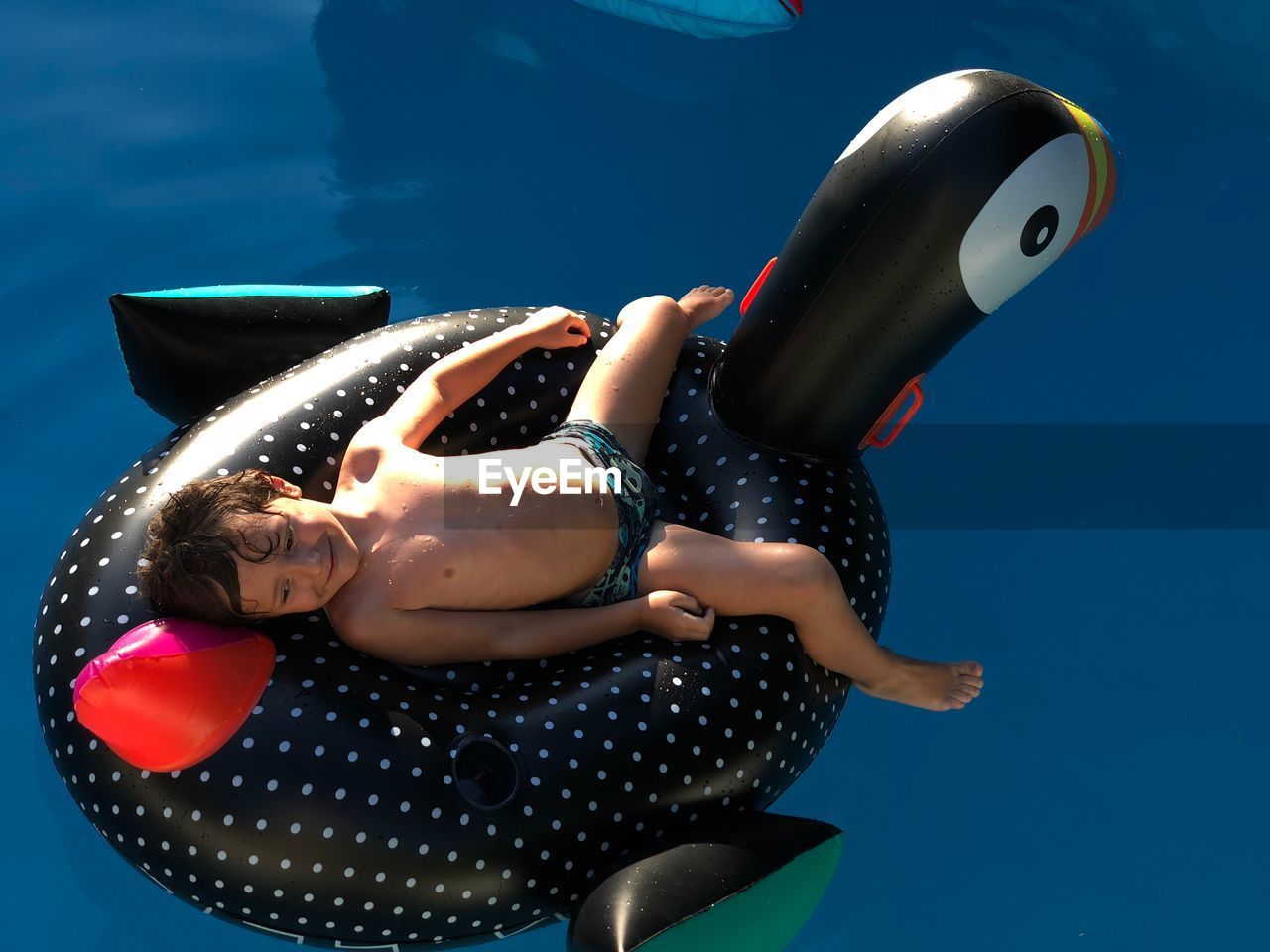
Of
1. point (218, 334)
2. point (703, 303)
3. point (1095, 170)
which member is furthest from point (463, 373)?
point (1095, 170)

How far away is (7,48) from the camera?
130 inches

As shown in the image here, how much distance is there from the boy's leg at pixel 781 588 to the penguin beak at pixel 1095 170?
0.64 meters

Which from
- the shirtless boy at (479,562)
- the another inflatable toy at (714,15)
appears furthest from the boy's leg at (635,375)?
the another inflatable toy at (714,15)

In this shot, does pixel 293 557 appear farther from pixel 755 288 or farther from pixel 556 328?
pixel 755 288

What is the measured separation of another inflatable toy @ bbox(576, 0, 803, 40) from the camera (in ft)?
9.45

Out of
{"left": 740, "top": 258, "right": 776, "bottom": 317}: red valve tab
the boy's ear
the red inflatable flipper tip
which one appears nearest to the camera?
the red inflatable flipper tip

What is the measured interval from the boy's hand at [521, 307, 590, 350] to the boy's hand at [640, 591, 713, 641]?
1.59 ft

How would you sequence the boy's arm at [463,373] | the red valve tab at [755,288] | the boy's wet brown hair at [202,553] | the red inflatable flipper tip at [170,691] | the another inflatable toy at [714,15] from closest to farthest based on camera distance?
the red inflatable flipper tip at [170,691] → the boy's wet brown hair at [202,553] → the boy's arm at [463,373] → the red valve tab at [755,288] → the another inflatable toy at [714,15]

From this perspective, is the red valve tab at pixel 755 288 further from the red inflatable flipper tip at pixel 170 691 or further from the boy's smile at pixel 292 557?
the red inflatable flipper tip at pixel 170 691

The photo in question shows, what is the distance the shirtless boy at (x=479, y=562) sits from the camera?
166 centimetres

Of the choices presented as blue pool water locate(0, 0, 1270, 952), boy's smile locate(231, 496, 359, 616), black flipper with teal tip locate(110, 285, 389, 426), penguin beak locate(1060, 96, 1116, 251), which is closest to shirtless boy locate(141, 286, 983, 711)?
boy's smile locate(231, 496, 359, 616)

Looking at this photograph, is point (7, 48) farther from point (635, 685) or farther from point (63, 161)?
point (635, 685)

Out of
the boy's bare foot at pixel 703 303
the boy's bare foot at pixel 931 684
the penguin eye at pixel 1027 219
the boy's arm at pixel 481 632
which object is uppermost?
the penguin eye at pixel 1027 219

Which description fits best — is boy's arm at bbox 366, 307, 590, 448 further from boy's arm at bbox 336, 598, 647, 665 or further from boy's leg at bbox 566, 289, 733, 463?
boy's arm at bbox 336, 598, 647, 665
